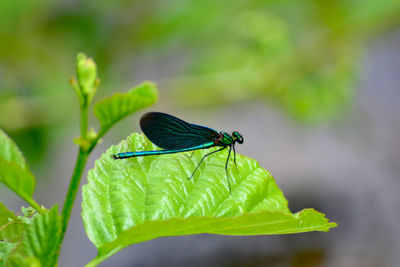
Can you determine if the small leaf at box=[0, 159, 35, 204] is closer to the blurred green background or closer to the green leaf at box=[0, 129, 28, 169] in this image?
the green leaf at box=[0, 129, 28, 169]

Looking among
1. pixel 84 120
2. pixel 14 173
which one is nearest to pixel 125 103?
pixel 84 120

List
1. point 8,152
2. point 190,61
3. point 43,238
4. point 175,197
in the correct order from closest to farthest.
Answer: point 43,238, point 8,152, point 175,197, point 190,61

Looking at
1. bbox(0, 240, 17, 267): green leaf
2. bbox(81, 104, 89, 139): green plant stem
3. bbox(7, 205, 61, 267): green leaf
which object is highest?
bbox(81, 104, 89, 139): green plant stem

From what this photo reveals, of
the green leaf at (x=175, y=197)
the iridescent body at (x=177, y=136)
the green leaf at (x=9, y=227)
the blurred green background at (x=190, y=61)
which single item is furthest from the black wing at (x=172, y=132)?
the blurred green background at (x=190, y=61)

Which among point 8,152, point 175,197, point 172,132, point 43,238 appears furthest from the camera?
point 172,132

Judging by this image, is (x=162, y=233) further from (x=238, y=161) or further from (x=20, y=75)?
(x=20, y=75)

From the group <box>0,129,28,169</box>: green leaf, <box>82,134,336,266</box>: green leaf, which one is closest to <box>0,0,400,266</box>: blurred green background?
<box>82,134,336,266</box>: green leaf

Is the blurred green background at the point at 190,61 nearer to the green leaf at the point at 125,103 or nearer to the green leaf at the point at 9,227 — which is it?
the green leaf at the point at 9,227

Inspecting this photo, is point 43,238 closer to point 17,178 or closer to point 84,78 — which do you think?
point 17,178
